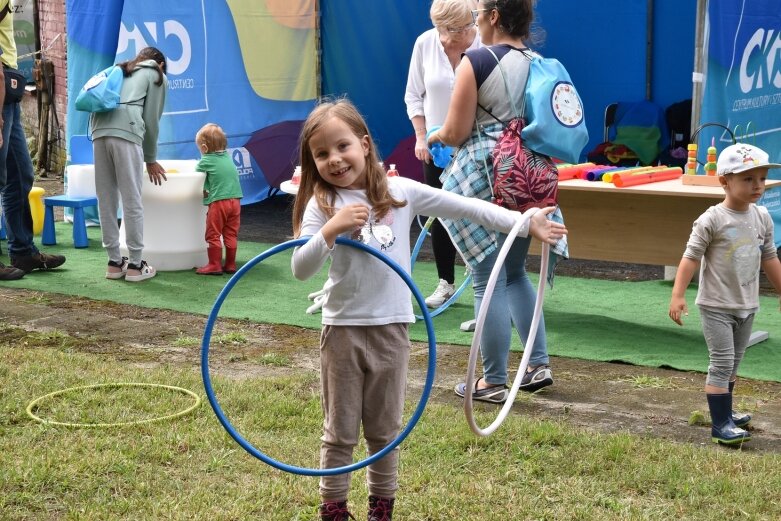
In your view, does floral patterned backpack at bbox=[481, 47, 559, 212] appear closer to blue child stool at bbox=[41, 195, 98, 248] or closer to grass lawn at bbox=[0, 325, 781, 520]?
grass lawn at bbox=[0, 325, 781, 520]

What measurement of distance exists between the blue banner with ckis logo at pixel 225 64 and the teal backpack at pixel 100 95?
1.97m

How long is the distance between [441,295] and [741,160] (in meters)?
3.05

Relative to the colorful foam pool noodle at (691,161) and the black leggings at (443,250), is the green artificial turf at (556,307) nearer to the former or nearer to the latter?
the black leggings at (443,250)

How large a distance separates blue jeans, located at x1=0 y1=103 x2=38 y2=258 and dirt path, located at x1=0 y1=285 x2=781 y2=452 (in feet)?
2.52

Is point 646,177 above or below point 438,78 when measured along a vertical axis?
below

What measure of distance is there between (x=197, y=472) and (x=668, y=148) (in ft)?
26.5

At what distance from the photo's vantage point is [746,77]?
838 centimetres

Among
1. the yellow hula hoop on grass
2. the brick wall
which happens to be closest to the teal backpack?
the yellow hula hoop on grass

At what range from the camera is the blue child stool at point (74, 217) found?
924 cm

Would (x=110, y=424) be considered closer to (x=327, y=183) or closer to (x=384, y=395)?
(x=384, y=395)

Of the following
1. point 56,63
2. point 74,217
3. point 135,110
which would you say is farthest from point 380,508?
point 56,63

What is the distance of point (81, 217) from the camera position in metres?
9.41

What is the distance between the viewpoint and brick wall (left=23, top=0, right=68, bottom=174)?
13117 millimetres

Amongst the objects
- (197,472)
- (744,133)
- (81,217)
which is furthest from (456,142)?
(81,217)
